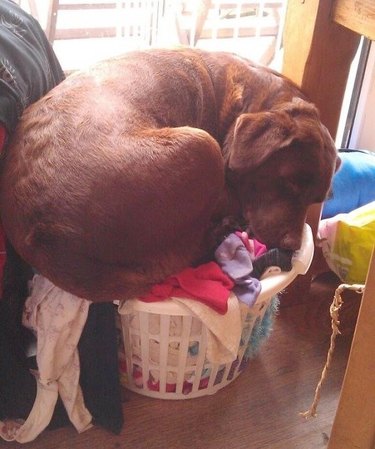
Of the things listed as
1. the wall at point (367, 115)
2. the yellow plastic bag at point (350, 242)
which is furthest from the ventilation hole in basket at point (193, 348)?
the wall at point (367, 115)

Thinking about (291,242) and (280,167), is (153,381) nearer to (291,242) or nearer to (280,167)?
(291,242)

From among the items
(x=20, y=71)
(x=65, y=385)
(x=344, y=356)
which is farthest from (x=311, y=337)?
(x=20, y=71)

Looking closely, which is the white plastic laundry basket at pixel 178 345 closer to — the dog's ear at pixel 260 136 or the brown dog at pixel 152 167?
the brown dog at pixel 152 167

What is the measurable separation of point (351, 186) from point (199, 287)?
0.93m

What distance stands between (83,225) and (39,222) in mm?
94

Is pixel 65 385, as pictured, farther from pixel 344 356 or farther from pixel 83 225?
pixel 344 356

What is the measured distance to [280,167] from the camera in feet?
4.69

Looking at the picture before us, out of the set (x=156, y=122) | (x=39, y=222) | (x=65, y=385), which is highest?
(x=156, y=122)

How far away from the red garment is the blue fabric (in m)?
0.79

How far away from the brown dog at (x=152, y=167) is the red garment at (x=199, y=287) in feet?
0.08

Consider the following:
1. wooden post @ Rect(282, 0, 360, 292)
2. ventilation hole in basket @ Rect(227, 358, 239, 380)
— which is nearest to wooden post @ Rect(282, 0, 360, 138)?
wooden post @ Rect(282, 0, 360, 292)

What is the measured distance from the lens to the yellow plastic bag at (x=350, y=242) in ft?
5.74

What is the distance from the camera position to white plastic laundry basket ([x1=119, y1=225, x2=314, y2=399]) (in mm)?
1361

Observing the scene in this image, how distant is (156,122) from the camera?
4.55 feet
